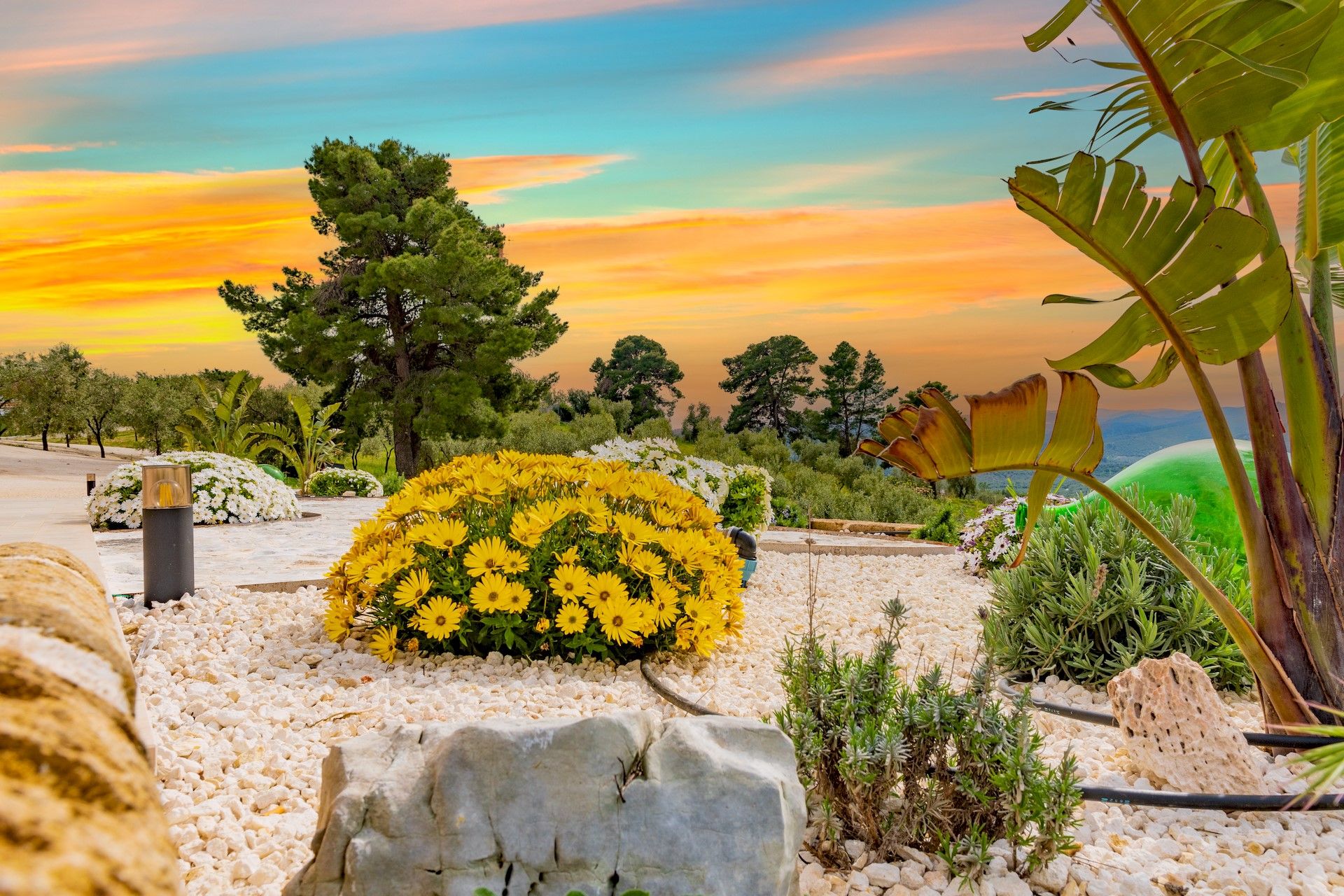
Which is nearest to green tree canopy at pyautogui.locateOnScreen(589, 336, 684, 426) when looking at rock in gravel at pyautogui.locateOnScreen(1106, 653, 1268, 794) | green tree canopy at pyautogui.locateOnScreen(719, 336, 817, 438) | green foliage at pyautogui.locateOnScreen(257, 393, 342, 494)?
green tree canopy at pyautogui.locateOnScreen(719, 336, 817, 438)

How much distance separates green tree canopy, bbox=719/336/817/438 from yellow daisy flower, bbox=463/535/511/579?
23872 mm

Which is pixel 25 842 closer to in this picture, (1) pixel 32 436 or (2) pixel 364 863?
(2) pixel 364 863

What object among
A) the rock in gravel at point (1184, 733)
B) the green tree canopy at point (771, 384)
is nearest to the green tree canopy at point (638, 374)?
the green tree canopy at point (771, 384)

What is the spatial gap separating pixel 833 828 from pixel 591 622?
6.33 feet

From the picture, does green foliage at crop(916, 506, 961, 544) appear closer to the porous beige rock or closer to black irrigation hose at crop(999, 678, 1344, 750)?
black irrigation hose at crop(999, 678, 1344, 750)

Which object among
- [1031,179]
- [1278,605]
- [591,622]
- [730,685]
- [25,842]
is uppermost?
[1031,179]

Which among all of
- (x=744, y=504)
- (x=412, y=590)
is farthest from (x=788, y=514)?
(x=412, y=590)

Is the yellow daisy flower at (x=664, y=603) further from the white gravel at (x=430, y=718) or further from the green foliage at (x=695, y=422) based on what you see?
the green foliage at (x=695, y=422)

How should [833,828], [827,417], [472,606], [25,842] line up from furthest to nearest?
[827,417] < [472,606] < [833,828] < [25,842]

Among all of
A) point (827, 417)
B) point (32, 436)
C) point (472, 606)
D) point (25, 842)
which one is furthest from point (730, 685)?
point (32, 436)

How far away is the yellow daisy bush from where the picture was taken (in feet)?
12.6

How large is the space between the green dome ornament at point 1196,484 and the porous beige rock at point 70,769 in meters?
4.75

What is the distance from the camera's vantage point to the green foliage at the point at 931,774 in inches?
82.4

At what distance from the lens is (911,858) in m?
2.21
